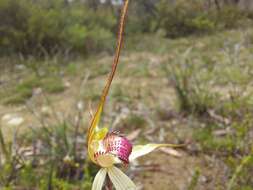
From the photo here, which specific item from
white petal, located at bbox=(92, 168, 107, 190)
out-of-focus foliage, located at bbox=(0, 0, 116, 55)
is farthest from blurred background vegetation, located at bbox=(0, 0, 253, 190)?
white petal, located at bbox=(92, 168, 107, 190)

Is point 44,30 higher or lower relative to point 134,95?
higher

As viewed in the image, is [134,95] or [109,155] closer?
[109,155]

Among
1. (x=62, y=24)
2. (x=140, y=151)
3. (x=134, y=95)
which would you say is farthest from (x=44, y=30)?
(x=140, y=151)

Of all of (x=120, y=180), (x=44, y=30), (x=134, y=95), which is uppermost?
(x=44, y=30)

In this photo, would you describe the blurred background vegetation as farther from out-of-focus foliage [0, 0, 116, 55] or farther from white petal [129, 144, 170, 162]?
white petal [129, 144, 170, 162]

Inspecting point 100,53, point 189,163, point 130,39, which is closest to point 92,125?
point 189,163

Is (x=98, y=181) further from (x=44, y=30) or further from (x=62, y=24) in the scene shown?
(x=62, y=24)


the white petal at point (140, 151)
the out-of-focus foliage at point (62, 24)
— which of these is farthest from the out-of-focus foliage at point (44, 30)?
the white petal at point (140, 151)

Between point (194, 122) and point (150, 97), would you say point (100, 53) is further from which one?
point (194, 122)
